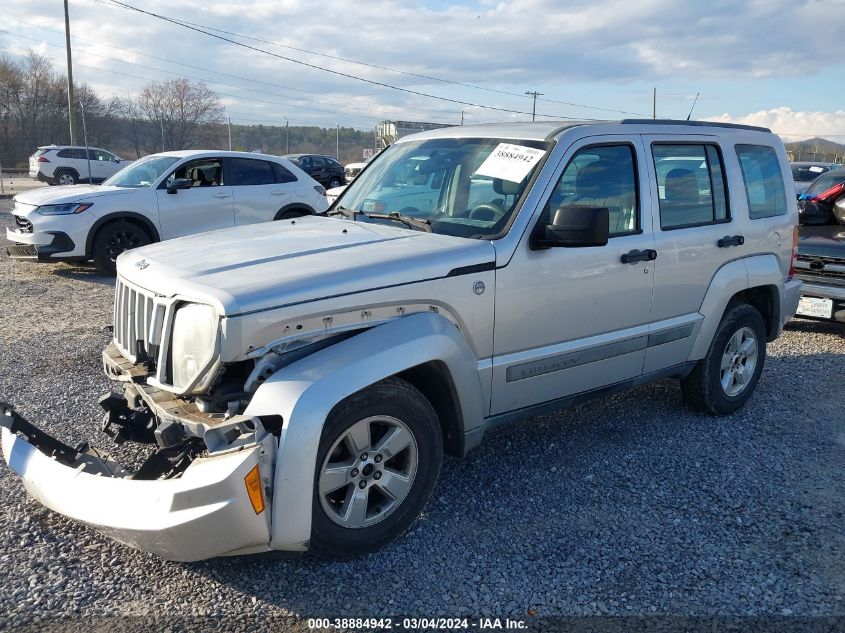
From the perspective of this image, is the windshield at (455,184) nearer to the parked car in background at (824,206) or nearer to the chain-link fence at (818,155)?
the parked car in background at (824,206)

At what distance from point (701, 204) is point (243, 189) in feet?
25.4

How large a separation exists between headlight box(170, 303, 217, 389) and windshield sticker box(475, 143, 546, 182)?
186 cm

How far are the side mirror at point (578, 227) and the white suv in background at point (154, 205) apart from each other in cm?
740

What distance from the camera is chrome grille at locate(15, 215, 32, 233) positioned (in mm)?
9781

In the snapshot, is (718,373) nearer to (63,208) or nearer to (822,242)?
(822,242)

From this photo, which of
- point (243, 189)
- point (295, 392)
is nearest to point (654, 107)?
point (243, 189)

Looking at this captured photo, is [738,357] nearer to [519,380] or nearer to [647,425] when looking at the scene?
[647,425]

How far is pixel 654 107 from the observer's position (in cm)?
4553

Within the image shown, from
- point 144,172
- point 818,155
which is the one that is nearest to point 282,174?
point 144,172

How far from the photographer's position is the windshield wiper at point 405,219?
3.97m

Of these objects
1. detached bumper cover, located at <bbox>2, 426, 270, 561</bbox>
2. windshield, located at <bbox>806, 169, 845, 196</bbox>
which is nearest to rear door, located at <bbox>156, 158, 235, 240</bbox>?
detached bumper cover, located at <bbox>2, 426, 270, 561</bbox>

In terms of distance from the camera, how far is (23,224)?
32.5ft

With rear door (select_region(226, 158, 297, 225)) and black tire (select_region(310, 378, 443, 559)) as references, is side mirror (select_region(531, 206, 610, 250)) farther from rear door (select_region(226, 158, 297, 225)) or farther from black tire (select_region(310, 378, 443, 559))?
rear door (select_region(226, 158, 297, 225))

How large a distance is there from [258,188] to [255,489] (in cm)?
901
